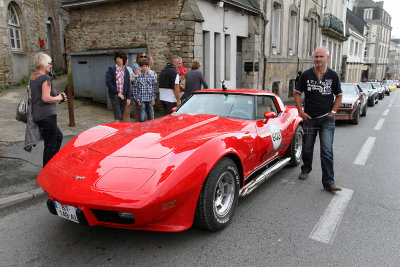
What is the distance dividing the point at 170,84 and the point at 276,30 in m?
12.4

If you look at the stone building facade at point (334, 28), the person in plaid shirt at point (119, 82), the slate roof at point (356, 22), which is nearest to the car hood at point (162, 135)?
the person in plaid shirt at point (119, 82)

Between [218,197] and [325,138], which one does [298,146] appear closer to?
[325,138]

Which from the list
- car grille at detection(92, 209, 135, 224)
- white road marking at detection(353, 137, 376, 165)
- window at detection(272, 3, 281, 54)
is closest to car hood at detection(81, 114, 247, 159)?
car grille at detection(92, 209, 135, 224)

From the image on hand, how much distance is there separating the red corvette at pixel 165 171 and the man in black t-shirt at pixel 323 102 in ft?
2.42

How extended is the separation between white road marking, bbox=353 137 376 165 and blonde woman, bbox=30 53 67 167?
16.7ft

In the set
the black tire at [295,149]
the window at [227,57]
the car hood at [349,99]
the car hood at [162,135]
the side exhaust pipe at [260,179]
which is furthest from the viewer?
the window at [227,57]

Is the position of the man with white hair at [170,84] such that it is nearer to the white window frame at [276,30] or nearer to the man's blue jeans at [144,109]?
the man's blue jeans at [144,109]

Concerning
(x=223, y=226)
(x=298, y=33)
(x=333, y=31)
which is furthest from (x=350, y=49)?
(x=223, y=226)

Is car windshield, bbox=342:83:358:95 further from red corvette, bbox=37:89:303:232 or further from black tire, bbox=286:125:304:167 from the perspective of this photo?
red corvette, bbox=37:89:303:232

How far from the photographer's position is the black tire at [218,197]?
2811mm

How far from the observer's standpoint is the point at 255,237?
299 cm

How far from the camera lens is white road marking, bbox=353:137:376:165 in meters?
5.74

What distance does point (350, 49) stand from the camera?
40.5m

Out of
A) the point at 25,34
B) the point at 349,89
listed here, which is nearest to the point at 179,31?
the point at 349,89
